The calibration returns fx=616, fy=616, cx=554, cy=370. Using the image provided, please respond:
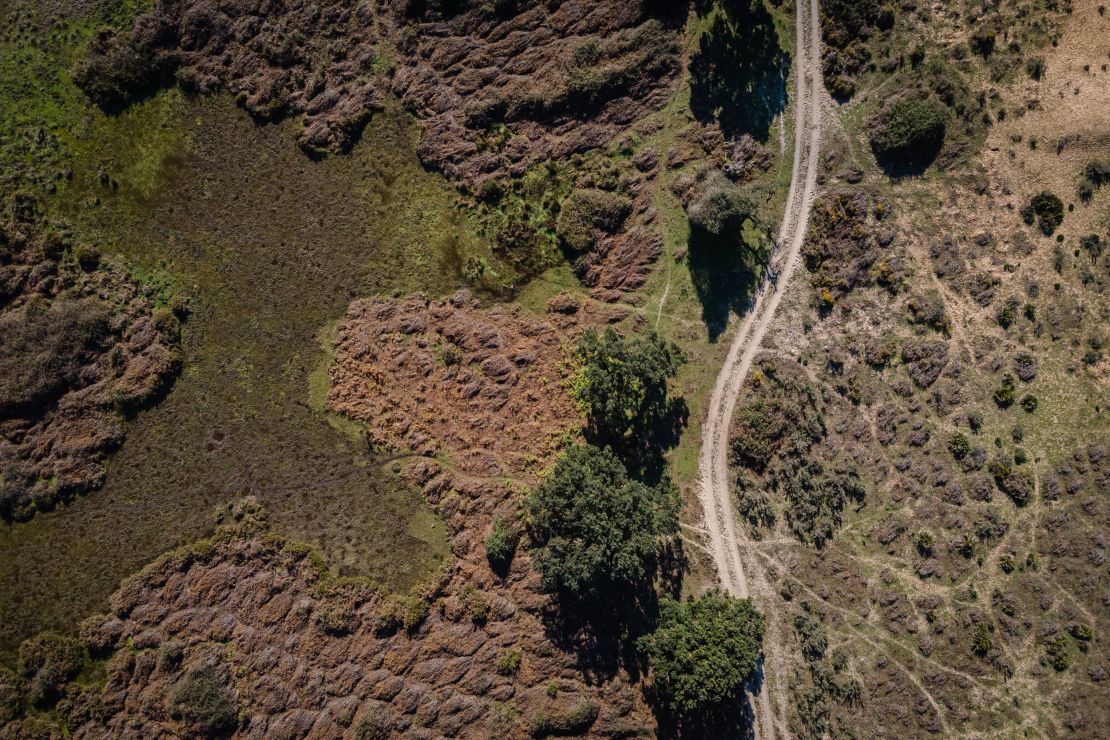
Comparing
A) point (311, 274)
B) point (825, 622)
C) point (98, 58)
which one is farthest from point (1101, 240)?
point (98, 58)

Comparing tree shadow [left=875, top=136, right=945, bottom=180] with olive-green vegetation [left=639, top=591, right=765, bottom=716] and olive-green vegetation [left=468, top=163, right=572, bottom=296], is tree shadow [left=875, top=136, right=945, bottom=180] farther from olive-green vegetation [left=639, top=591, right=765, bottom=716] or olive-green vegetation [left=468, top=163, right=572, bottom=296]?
olive-green vegetation [left=639, top=591, right=765, bottom=716]

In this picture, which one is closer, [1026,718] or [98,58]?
[1026,718]

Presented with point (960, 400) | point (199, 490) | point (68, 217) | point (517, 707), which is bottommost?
point (517, 707)

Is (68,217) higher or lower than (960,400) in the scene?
lower


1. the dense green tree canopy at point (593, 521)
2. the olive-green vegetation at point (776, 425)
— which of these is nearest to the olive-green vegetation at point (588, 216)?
the dense green tree canopy at point (593, 521)

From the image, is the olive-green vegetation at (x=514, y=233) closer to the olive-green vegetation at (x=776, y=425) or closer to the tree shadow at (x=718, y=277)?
the tree shadow at (x=718, y=277)

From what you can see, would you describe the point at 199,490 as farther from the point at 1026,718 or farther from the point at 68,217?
the point at 1026,718
